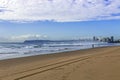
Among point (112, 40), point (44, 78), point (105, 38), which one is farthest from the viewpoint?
point (105, 38)

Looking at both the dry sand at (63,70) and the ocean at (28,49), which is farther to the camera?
the ocean at (28,49)

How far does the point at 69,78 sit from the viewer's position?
32.6 feet

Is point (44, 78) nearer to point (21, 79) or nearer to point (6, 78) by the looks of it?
point (21, 79)

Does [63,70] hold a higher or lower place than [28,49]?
lower

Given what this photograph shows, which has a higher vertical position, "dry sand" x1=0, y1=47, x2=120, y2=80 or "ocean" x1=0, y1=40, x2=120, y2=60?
"ocean" x1=0, y1=40, x2=120, y2=60

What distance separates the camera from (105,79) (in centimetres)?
955

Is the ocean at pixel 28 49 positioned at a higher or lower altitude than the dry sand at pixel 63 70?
higher

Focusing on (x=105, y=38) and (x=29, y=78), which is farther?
(x=105, y=38)

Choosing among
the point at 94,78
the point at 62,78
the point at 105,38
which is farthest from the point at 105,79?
the point at 105,38

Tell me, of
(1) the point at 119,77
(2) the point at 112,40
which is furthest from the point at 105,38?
(1) the point at 119,77

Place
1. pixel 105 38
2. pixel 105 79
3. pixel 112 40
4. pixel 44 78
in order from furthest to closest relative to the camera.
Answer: pixel 105 38 < pixel 112 40 < pixel 44 78 < pixel 105 79

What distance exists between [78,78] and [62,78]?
2.11 feet

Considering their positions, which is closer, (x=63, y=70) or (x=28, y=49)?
(x=63, y=70)

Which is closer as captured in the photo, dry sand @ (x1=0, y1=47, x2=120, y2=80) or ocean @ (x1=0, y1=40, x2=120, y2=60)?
dry sand @ (x1=0, y1=47, x2=120, y2=80)
